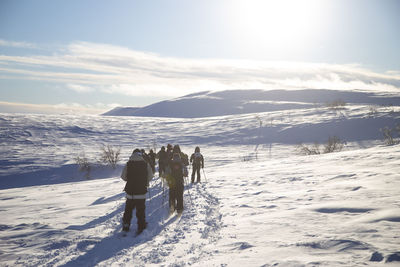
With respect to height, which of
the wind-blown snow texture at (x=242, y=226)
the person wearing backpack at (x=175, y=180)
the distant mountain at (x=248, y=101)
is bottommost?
the wind-blown snow texture at (x=242, y=226)

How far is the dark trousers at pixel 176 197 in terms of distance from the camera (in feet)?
25.9

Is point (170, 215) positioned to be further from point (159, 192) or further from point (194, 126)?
point (194, 126)

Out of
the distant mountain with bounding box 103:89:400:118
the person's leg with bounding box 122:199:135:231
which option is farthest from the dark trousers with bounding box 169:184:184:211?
the distant mountain with bounding box 103:89:400:118

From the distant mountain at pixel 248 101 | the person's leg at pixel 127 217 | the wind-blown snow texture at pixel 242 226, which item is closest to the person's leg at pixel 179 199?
the wind-blown snow texture at pixel 242 226

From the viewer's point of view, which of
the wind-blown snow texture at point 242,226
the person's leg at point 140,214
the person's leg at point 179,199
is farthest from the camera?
the person's leg at point 179,199

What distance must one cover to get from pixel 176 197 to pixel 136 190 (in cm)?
198

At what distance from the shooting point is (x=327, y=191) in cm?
777

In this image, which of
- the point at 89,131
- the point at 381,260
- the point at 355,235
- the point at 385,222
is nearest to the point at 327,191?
the point at 385,222

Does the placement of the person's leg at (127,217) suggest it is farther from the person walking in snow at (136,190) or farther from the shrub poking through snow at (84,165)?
the shrub poking through snow at (84,165)

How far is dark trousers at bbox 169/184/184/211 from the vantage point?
25.9 feet

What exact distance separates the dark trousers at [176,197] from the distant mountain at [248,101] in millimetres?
106262

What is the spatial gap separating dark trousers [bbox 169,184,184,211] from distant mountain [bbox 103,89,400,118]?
4184 inches

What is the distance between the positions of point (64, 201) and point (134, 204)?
5559mm

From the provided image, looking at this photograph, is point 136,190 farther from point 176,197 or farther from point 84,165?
point 84,165
